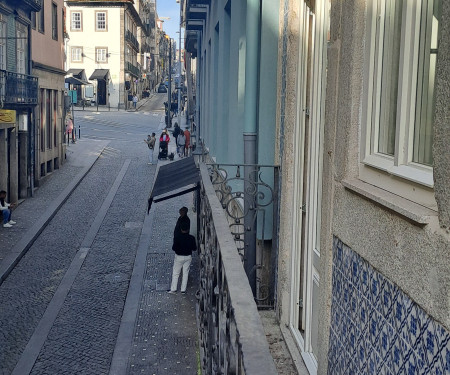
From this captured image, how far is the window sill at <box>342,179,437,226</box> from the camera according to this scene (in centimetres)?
282

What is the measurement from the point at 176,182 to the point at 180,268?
5.10ft

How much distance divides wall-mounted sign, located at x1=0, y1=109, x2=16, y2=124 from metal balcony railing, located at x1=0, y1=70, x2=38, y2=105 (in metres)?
0.34

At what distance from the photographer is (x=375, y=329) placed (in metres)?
3.39

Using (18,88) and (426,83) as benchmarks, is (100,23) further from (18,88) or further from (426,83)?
(426,83)

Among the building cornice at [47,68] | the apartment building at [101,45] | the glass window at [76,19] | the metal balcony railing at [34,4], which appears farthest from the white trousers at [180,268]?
the glass window at [76,19]

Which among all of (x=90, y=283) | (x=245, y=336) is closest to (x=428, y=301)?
(x=245, y=336)

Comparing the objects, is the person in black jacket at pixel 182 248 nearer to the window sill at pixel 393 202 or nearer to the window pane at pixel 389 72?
the window sill at pixel 393 202

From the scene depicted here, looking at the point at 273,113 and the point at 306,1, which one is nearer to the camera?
the point at 306,1

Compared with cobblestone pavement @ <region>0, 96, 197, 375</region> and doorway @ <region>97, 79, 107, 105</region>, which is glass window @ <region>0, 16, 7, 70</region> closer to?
cobblestone pavement @ <region>0, 96, 197, 375</region>

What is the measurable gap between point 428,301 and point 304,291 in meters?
3.27

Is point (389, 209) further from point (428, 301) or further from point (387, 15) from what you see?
point (387, 15)

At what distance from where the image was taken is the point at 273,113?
812 centimetres

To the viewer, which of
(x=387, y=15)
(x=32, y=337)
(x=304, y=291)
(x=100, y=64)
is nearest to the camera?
(x=387, y=15)

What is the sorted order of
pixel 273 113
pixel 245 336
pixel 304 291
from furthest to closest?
1. pixel 273 113
2. pixel 304 291
3. pixel 245 336
